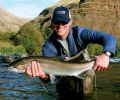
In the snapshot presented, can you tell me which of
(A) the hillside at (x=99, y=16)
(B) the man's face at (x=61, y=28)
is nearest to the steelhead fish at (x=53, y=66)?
(B) the man's face at (x=61, y=28)

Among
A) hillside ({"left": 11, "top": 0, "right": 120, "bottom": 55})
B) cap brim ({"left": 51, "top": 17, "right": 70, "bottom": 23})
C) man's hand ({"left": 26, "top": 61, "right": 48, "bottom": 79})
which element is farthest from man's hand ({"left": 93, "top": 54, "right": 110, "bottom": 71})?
hillside ({"left": 11, "top": 0, "right": 120, "bottom": 55})

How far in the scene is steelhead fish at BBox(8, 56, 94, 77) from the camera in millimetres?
8352

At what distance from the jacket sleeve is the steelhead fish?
19.2 inches

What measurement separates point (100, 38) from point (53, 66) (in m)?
1.21

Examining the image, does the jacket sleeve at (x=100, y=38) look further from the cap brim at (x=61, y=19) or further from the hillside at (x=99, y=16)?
the hillside at (x=99, y=16)

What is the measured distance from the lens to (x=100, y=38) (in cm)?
884

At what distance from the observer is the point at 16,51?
5834 centimetres

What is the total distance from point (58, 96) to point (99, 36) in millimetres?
3676

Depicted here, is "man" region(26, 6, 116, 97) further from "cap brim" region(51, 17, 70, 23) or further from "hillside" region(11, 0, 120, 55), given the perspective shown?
"hillside" region(11, 0, 120, 55)

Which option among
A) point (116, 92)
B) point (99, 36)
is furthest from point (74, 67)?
point (116, 92)

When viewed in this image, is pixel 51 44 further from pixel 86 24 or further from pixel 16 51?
pixel 86 24

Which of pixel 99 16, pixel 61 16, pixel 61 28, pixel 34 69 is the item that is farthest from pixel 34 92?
pixel 99 16

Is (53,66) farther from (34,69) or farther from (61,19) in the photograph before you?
(61,19)

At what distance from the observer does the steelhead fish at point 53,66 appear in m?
8.35
